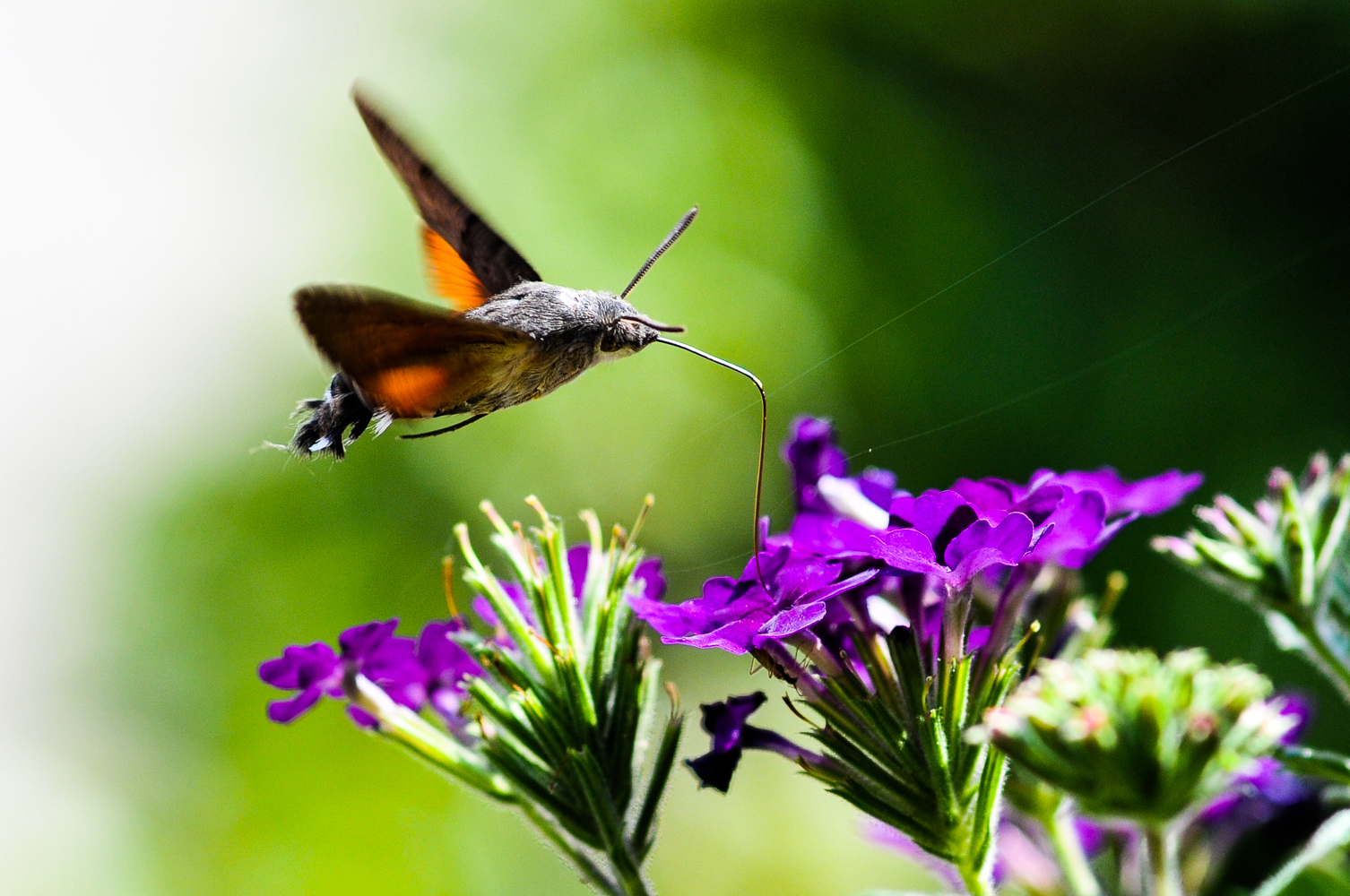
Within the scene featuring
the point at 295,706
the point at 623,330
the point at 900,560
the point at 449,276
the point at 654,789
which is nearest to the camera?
the point at 900,560

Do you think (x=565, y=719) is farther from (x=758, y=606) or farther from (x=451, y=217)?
(x=451, y=217)

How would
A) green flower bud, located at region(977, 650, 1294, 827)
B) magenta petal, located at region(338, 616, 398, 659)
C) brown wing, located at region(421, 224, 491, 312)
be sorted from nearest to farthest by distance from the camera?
green flower bud, located at region(977, 650, 1294, 827) < magenta petal, located at region(338, 616, 398, 659) < brown wing, located at region(421, 224, 491, 312)

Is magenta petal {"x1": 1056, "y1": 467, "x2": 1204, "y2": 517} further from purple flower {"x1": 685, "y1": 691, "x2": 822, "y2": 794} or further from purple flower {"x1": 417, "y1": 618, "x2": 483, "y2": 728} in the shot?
purple flower {"x1": 417, "y1": 618, "x2": 483, "y2": 728}

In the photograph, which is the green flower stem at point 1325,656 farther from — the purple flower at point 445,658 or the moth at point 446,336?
the purple flower at point 445,658

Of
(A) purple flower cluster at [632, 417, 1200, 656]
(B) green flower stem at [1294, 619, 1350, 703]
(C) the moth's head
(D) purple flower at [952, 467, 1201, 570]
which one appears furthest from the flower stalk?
(B) green flower stem at [1294, 619, 1350, 703]

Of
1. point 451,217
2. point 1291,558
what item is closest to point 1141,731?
point 1291,558

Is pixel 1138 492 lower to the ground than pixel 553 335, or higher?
lower
